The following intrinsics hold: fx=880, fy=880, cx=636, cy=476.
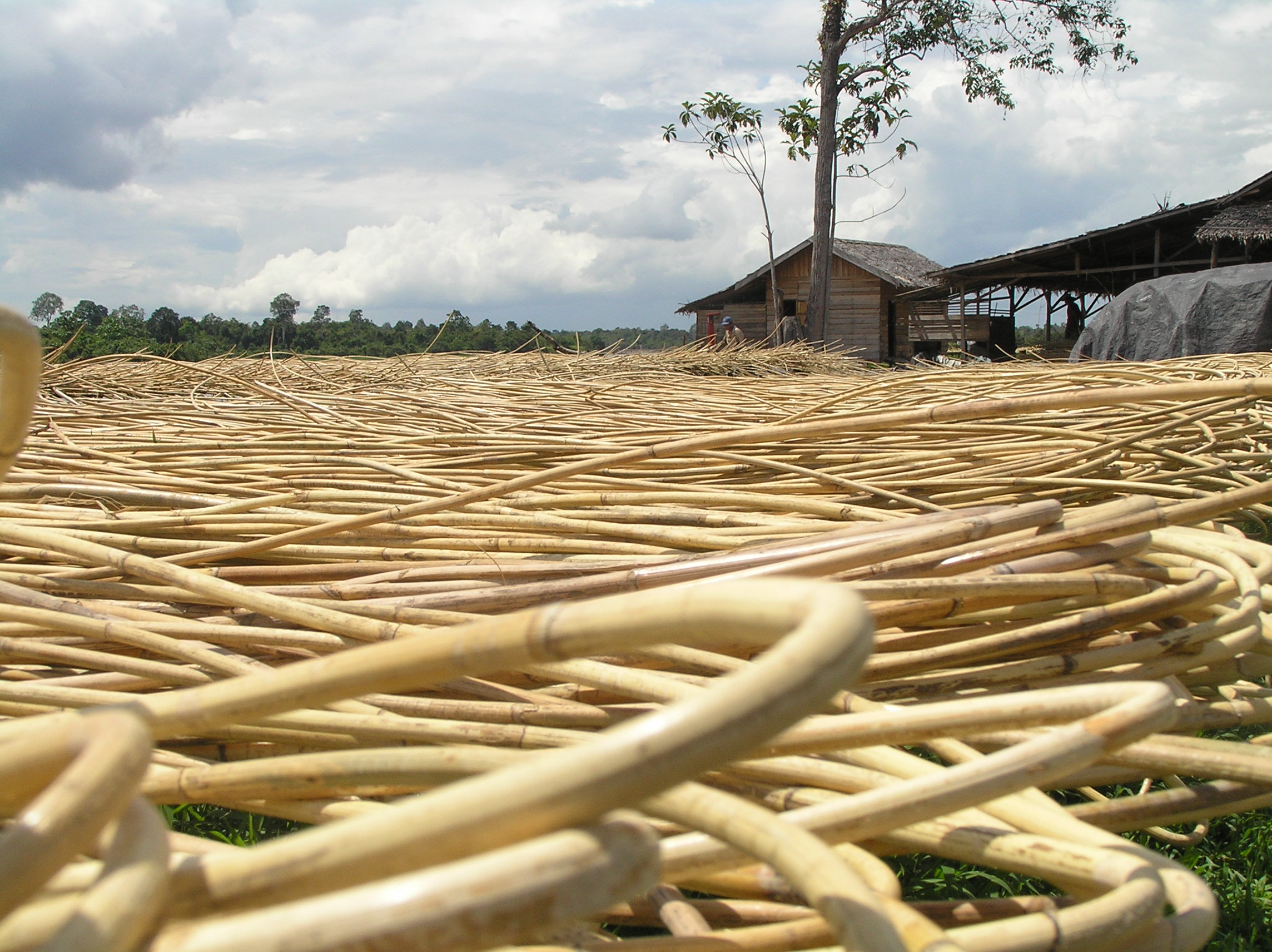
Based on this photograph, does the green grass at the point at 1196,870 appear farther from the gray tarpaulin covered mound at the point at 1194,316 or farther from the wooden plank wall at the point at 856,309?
the wooden plank wall at the point at 856,309

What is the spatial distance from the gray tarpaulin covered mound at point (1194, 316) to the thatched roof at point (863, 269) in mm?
11027

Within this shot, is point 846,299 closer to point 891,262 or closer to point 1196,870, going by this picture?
point 891,262

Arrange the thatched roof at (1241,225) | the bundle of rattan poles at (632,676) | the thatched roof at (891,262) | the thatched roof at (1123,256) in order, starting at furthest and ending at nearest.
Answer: the thatched roof at (891,262)
the thatched roof at (1123,256)
the thatched roof at (1241,225)
the bundle of rattan poles at (632,676)

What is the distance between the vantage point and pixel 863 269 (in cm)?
1928

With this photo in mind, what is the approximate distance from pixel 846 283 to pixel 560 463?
62.9ft

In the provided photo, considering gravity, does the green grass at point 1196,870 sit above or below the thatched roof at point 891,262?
below

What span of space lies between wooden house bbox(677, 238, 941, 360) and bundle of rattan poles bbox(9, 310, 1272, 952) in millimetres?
17381

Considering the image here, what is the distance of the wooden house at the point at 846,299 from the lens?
19328mm

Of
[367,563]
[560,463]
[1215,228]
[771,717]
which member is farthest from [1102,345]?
[771,717]

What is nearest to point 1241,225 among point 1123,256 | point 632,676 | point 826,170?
point 1123,256

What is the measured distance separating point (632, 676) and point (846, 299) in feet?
65.2

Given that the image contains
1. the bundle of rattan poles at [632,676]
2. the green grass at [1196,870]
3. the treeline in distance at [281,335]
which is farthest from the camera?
the treeline in distance at [281,335]

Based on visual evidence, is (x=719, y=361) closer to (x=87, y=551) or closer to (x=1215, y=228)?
(x=87, y=551)

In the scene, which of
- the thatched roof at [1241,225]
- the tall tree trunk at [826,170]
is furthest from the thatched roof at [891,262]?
the thatched roof at [1241,225]
